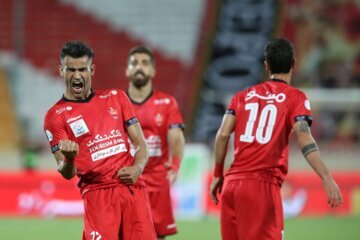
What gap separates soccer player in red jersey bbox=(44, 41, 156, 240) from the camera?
5.65m

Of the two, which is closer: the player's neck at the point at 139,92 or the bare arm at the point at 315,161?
the bare arm at the point at 315,161

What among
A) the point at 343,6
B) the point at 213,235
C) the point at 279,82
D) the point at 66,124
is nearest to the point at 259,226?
the point at 279,82

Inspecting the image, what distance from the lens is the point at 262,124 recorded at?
602cm

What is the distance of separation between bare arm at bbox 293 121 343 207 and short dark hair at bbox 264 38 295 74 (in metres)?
0.47

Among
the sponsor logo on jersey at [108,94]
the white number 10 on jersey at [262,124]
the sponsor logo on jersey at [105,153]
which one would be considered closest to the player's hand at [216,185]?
the white number 10 on jersey at [262,124]

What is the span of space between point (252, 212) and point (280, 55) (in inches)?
44.7

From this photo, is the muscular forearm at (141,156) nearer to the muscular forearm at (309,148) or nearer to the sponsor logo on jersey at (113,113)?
the sponsor logo on jersey at (113,113)

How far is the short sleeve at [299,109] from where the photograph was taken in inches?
231

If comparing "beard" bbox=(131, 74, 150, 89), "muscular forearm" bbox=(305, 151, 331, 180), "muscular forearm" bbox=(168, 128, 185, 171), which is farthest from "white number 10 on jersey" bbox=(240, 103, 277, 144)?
"beard" bbox=(131, 74, 150, 89)

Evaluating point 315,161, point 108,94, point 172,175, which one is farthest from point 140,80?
point 315,161

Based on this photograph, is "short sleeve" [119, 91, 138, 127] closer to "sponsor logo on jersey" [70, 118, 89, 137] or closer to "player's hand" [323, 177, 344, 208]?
"sponsor logo on jersey" [70, 118, 89, 137]

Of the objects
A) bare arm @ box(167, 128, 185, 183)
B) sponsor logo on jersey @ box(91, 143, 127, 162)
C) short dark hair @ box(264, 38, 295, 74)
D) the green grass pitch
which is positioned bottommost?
the green grass pitch

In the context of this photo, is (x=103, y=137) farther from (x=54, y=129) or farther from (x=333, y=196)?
(x=333, y=196)

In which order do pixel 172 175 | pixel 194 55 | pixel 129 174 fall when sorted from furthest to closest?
pixel 194 55, pixel 172 175, pixel 129 174
